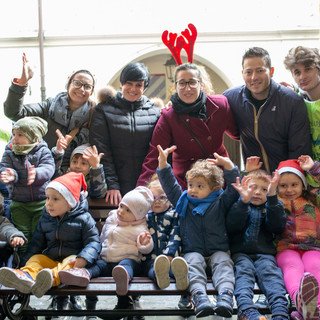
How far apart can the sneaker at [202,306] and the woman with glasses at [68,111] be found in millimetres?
1648

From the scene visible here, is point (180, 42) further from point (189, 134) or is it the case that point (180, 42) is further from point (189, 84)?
point (189, 134)

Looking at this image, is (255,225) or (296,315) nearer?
(296,315)

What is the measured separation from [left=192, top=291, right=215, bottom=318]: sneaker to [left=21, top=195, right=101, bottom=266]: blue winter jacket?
0.80 meters

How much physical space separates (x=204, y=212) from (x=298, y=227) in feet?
2.05

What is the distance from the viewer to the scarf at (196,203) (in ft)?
9.14

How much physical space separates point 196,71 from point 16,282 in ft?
6.21

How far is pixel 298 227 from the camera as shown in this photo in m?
2.84

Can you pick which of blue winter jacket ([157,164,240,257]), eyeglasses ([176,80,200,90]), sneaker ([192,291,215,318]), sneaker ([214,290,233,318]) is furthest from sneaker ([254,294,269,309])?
eyeglasses ([176,80,200,90])

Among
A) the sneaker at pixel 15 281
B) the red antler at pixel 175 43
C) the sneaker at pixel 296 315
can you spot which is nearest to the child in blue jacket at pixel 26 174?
the sneaker at pixel 15 281

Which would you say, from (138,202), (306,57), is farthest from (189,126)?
(306,57)

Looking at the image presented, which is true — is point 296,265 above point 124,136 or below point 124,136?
below

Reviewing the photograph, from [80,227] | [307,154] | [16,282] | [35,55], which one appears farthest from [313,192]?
[35,55]

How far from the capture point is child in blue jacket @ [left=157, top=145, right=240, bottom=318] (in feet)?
8.61

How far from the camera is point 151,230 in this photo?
294cm
